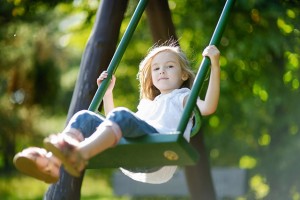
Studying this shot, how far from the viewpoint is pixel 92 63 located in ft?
19.0

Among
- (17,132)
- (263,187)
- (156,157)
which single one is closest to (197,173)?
(156,157)

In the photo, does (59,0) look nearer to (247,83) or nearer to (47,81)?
(247,83)

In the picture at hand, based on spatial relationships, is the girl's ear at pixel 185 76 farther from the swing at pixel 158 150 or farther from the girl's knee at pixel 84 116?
the girl's knee at pixel 84 116

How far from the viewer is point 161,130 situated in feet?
14.8

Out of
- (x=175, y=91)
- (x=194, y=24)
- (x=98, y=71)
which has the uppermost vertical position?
(x=194, y=24)

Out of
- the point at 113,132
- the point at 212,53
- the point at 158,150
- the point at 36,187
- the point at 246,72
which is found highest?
the point at 36,187

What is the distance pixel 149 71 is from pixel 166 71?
0.71 feet

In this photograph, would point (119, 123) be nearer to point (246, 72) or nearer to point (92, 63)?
point (92, 63)

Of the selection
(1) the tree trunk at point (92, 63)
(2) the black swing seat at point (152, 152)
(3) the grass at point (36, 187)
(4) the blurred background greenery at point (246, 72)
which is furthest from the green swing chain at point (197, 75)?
(3) the grass at point (36, 187)

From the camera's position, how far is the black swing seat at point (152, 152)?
3.91 meters

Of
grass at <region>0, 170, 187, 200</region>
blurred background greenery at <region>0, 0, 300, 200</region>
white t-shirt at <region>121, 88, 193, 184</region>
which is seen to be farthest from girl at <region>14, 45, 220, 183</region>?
grass at <region>0, 170, 187, 200</region>

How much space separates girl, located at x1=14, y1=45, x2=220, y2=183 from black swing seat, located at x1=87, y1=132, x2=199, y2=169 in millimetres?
67

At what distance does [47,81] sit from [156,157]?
13924 mm

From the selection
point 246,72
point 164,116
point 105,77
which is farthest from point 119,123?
point 246,72
